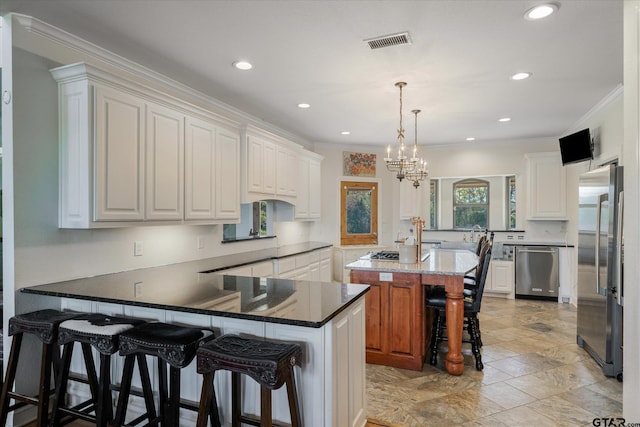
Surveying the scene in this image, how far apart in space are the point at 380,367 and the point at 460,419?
94 centimetres

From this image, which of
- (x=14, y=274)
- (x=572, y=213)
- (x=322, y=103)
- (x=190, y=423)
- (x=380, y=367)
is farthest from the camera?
(x=572, y=213)

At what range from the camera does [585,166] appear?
16.8 feet

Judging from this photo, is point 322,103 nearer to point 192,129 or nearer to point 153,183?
point 192,129

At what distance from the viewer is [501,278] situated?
6062mm

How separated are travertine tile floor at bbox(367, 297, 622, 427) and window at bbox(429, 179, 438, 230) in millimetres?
3338

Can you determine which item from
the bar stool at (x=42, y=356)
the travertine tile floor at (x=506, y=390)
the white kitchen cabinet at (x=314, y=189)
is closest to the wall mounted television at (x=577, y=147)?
the travertine tile floor at (x=506, y=390)

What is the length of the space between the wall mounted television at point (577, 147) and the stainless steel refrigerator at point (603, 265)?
1.28m

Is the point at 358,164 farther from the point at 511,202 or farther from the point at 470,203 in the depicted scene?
the point at 511,202

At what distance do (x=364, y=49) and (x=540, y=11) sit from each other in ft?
3.86

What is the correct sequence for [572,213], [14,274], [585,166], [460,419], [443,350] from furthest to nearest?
[572,213] < [585,166] < [443,350] < [460,419] < [14,274]

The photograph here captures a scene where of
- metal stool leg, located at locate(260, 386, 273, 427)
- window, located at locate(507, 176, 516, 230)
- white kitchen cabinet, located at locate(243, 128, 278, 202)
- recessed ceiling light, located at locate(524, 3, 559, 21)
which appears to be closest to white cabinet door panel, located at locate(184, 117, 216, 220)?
white kitchen cabinet, located at locate(243, 128, 278, 202)

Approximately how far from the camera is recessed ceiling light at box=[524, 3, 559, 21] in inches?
88.0

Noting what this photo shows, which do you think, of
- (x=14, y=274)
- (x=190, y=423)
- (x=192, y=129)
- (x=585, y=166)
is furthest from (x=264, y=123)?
(x=585, y=166)

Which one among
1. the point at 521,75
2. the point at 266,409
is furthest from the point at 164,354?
the point at 521,75
